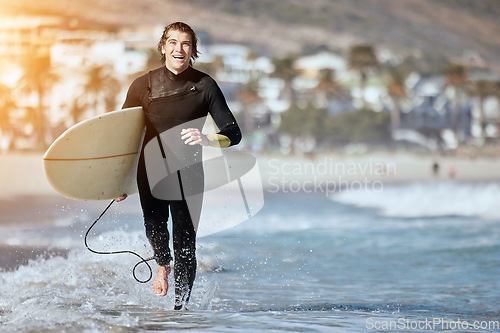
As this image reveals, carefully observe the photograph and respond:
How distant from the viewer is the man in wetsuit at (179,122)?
184 inches

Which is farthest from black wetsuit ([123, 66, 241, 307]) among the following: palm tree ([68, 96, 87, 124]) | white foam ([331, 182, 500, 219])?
palm tree ([68, 96, 87, 124])

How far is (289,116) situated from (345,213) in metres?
61.3

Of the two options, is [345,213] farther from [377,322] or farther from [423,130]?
[423,130]

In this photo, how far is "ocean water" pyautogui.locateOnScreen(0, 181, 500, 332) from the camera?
451cm

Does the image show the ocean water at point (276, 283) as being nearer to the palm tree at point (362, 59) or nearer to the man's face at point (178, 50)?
the man's face at point (178, 50)

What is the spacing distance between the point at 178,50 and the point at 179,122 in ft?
1.38

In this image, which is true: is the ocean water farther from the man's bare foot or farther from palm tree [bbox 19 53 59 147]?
palm tree [bbox 19 53 59 147]

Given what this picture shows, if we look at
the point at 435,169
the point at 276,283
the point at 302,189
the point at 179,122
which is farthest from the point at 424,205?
the point at 435,169

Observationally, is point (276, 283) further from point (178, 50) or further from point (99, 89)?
point (99, 89)

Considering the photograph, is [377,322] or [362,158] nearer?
[377,322]

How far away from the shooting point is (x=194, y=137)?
451cm

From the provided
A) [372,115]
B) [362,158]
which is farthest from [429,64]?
[362,158]

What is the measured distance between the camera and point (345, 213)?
21.7m

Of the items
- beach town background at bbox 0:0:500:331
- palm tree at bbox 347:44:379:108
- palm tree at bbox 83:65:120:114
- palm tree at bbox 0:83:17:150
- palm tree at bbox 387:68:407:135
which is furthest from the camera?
palm tree at bbox 347:44:379:108
